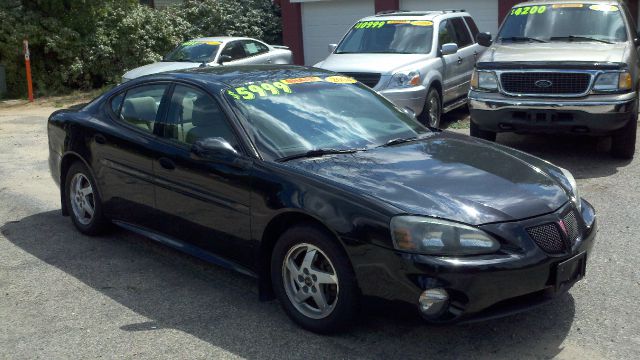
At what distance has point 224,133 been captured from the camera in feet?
16.8

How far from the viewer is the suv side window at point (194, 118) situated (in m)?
5.18

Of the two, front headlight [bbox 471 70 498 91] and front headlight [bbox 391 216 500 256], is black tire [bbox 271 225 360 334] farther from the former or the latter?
front headlight [bbox 471 70 498 91]

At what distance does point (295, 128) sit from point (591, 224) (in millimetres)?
1916

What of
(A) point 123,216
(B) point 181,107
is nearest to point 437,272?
(B) point 181,107

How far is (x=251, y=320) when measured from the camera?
478 centimetres

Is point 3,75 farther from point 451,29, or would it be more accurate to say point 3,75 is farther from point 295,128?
point 295,128

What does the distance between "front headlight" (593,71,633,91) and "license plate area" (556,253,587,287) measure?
4544 mm

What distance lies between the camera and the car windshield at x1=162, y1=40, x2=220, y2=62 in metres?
15.2

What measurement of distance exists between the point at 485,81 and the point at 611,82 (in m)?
1.37

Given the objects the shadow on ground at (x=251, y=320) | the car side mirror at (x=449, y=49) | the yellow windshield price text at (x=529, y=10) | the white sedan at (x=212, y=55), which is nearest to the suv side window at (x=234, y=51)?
the white sedan at (x=212, y=55)

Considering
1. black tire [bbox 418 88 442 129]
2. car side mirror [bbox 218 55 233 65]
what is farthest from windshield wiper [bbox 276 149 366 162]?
car side mirror [bbox 218 55 233 65]

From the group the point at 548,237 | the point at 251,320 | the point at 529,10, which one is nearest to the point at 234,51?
the point at 529,10

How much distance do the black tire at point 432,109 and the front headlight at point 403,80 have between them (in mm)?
381

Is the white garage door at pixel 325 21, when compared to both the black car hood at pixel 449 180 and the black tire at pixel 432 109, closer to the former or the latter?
the black tire at pixel 432 109
